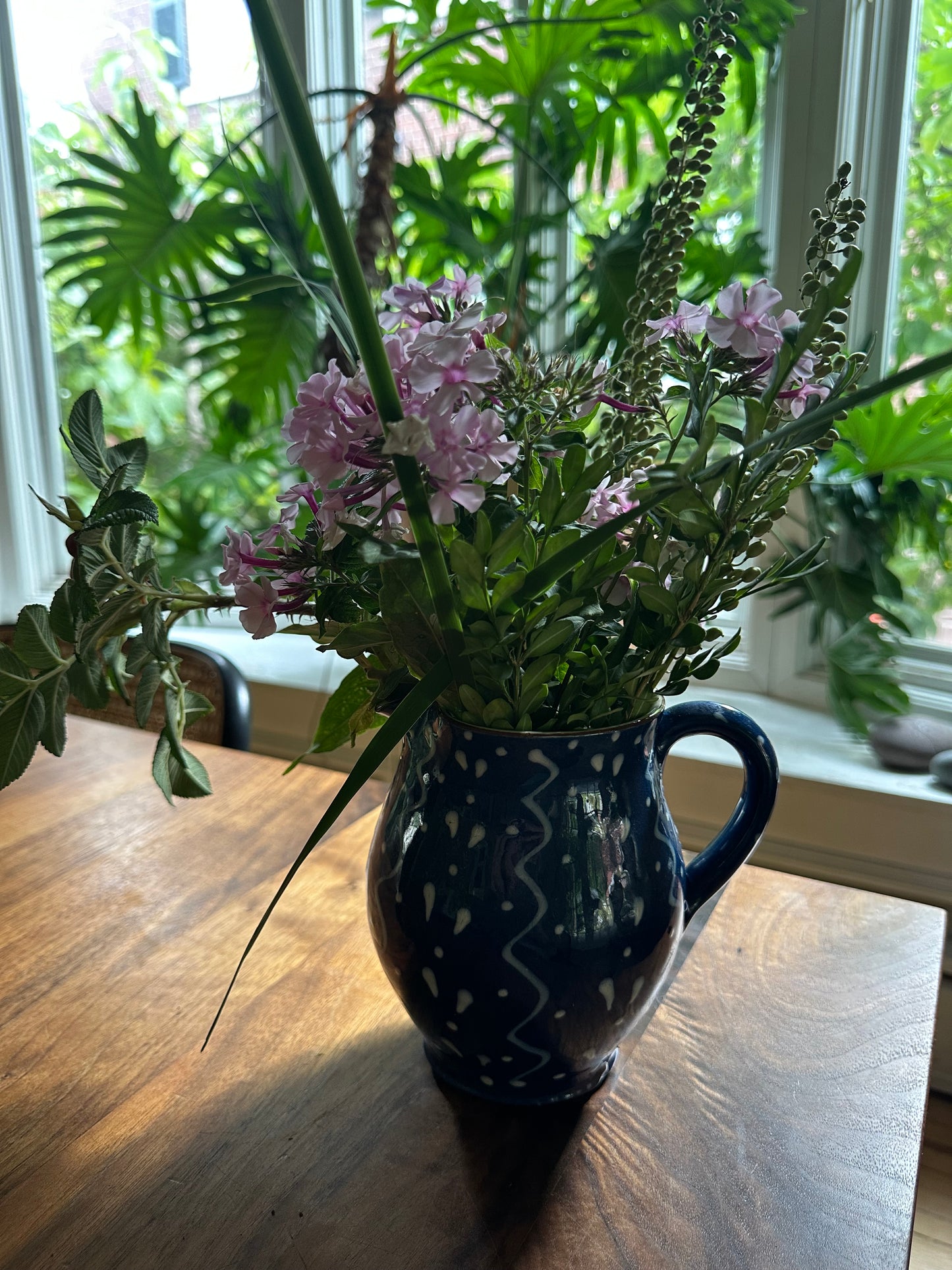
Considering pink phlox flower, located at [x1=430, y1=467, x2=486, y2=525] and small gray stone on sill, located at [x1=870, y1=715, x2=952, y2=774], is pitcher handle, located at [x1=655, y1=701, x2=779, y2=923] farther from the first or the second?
small gray stone on sill, located at [x1=870, y1=715, x2=952, y2=774]

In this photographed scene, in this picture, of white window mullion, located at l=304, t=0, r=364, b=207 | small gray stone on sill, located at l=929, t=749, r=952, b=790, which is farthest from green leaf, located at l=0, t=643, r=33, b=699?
white window mullion, located at l=304, t=0, r=364, b=207

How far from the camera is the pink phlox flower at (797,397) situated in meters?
0.47

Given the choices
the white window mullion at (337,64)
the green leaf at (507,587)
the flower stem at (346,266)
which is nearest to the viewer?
the flower stem at (346,266)

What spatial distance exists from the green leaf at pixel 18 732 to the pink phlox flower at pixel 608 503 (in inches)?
11.8

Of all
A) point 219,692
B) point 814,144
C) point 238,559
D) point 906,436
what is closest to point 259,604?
point 238,559

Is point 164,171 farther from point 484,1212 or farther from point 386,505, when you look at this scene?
point 484,1212

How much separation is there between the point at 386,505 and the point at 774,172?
145 cm

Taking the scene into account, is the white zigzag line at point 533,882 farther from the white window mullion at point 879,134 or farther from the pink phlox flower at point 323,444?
the white window mullion at point 879,134

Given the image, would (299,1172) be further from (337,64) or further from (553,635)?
(337,64)

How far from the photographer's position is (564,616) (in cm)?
49

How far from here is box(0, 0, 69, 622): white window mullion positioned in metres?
2.39

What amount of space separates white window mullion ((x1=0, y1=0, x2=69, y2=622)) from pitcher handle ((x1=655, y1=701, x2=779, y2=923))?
2307 mm

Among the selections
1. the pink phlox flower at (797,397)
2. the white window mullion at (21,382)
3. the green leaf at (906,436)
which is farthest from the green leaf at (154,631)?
the white window mullion at (21,382)

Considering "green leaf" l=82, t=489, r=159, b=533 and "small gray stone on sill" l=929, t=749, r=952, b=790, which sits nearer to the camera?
"green leaf" l=82, t=489, r=159, b=533
